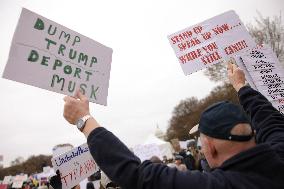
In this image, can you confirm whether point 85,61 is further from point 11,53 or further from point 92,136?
point 92,136

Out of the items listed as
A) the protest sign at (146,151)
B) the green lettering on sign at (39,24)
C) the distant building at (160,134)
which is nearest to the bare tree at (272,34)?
the protest sign at (146,151)

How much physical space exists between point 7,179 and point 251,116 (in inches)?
820

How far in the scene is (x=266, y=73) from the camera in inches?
186

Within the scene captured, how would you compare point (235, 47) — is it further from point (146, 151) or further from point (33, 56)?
point (146, 151)

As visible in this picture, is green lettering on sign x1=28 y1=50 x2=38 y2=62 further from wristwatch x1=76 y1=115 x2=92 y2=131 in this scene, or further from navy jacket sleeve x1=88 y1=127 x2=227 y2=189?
navy jacket sleeve x1=88 y1=127 x2=227 y2=189

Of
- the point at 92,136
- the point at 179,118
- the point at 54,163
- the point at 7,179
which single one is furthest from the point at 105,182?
the point at 179,118

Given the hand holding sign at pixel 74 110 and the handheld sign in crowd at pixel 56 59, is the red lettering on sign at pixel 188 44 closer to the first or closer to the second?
the handheld sign in crowd at pixel 56 59

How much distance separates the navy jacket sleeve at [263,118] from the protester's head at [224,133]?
49 centimetres

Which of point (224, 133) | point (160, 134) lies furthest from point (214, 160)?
point (160, 134)

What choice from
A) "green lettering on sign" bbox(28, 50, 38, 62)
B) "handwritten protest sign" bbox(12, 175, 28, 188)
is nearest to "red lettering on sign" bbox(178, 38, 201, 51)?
"green lettering on sign" bbox(28, 50, 38, 62)

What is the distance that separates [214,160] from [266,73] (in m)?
3.06

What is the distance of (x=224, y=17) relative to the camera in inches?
192

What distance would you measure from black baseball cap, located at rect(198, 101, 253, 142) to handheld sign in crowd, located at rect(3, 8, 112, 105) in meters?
1.48

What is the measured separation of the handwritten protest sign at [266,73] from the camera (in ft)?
15.3
